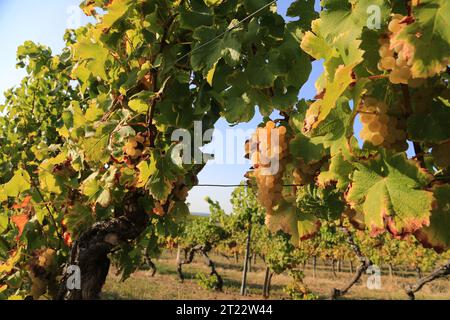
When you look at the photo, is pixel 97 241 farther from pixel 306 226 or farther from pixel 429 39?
pixel 429 39

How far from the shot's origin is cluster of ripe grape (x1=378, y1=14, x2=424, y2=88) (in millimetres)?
810

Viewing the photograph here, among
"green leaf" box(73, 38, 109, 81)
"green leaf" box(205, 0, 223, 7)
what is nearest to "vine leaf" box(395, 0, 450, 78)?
"green leaf" box(205, 0, 223, 7)

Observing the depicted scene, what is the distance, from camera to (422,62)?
0.80m

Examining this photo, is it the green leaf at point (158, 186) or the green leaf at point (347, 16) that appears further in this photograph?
the green leaf at point (158, 186)

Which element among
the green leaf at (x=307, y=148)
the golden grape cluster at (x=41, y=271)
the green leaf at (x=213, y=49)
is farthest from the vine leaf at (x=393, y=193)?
the golden grape cluster at (x=41, y=271)

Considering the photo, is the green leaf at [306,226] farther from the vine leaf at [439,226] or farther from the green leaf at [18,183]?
the green leaf at [18,183]

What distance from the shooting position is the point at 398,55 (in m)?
0.83

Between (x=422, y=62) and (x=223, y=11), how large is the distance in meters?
1.37

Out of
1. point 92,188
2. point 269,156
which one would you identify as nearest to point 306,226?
point 269,156

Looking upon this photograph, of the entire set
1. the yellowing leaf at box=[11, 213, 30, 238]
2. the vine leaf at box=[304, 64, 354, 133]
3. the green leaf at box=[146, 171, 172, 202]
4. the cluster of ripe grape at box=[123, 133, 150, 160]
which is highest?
the cluster of ripe grape at box=[123, 133, 150, 160]

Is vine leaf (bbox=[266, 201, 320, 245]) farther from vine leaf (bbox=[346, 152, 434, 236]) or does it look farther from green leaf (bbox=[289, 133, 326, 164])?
vine leaf (bbox=[346, 152, 434, 236])

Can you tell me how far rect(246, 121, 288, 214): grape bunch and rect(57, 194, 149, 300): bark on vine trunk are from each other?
5.74ft

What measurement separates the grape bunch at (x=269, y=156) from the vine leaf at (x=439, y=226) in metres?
0.53

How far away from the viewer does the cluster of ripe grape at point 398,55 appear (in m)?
0.81
